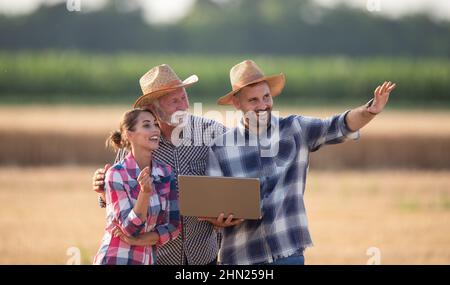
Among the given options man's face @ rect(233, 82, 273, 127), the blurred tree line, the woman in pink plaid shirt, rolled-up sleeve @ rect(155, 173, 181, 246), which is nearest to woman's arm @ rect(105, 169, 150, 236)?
the woman in pink plaid shirt

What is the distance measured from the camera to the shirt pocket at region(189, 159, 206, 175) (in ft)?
16.9

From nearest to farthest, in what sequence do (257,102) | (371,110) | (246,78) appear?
(371,110)
(257,102)
(246,78)

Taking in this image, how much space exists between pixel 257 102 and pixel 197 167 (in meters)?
0.49

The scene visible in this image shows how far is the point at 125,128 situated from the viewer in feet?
16.1

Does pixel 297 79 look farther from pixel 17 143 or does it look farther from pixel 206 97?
pixel 17 143

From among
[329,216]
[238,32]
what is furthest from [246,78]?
[238,32]

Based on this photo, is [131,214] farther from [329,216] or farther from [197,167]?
[329,216]

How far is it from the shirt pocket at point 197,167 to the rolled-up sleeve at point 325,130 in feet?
1.83

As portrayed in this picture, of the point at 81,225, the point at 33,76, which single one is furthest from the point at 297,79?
the point at 81,225

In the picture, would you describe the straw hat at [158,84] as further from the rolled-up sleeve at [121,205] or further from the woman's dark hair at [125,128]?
the rolled-up sleeve at [121,205]

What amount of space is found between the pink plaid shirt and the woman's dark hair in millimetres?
127

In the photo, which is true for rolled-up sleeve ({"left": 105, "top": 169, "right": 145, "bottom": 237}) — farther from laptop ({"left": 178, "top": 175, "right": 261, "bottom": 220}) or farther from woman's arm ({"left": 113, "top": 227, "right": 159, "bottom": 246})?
laptop ({"left": 178, "top": 175, "right": 261, "bottom": 220})

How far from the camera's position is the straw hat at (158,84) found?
5141 mm

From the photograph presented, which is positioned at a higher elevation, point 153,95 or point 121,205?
point 153,95
